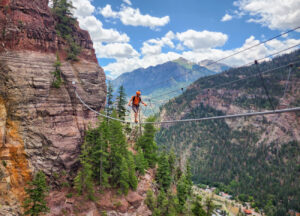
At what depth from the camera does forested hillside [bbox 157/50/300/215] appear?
113181 millimetres

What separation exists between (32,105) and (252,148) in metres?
169

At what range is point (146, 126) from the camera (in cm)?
3216

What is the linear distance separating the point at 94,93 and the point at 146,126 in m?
11.0

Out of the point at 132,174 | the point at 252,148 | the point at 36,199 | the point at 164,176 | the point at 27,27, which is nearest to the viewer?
the point at 36,199

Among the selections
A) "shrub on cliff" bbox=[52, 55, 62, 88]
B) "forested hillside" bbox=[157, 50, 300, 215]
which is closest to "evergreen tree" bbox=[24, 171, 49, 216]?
"shrub on cliff" bbox=[52, 55, 62, 88]

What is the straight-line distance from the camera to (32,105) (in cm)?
1955

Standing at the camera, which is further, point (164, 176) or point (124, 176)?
point (164, 176)

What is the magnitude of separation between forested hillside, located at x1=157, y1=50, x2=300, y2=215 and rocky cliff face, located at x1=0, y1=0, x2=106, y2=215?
8354 centimetres

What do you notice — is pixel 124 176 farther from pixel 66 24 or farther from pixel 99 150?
pixel 66 24

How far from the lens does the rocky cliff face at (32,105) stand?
18.1 meters

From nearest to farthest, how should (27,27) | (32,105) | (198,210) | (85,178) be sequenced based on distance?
(32,105), (27,27), (85,178), (198,210)

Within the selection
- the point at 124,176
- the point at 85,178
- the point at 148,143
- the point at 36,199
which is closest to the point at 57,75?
the point at 85,178

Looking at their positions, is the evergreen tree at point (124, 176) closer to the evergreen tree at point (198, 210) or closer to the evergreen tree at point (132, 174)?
the evergreen tree at point (132, 174)

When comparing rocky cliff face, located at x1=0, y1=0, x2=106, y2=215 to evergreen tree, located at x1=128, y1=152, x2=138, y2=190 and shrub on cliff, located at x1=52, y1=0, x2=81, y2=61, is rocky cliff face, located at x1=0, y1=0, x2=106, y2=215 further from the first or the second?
evergreen tree, located at x1=128, y1=152, x2=138, y2=190
